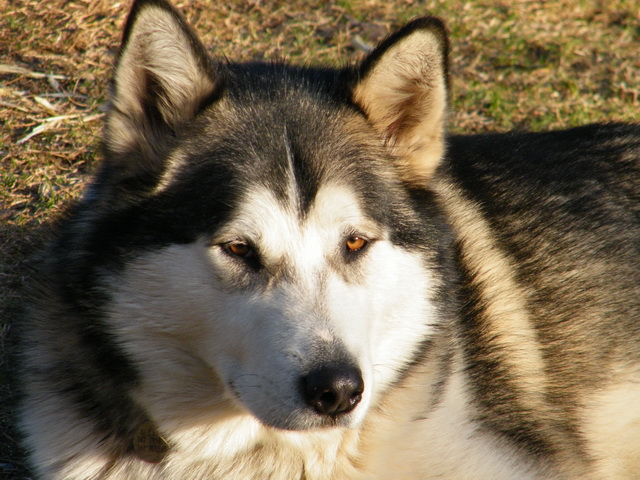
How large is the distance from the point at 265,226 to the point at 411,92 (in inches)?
35.6

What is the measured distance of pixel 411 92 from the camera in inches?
123

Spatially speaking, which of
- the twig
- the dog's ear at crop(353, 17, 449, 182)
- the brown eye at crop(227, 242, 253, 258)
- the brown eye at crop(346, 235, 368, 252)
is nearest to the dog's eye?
the brown eye at crop(227, 242, 253, 258)

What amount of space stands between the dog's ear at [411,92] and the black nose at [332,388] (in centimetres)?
106

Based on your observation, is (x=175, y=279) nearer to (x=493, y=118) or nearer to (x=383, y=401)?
(x=383, y=401)

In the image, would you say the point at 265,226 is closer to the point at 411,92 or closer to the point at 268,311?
the point at 268,311

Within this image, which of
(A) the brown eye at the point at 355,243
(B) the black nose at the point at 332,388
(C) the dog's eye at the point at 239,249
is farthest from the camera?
(A) the brown eye at the point at 355,243

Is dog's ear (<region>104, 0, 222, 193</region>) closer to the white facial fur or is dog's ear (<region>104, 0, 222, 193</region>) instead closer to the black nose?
the white facial fur

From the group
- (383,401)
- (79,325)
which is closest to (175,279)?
(79,325)

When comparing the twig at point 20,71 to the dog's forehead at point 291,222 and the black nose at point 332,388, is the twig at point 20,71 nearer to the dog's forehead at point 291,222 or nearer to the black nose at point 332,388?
the dog's forehead at point 291,222

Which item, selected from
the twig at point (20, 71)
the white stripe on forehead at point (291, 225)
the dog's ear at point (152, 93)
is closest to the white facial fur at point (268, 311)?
the white stripe on forehead at point (291, 225)

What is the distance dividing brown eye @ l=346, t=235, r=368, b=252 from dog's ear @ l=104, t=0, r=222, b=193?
0.82 m

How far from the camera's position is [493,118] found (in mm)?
6141

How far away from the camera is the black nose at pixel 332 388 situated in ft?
8.32

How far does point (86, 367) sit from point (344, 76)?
1645mm
